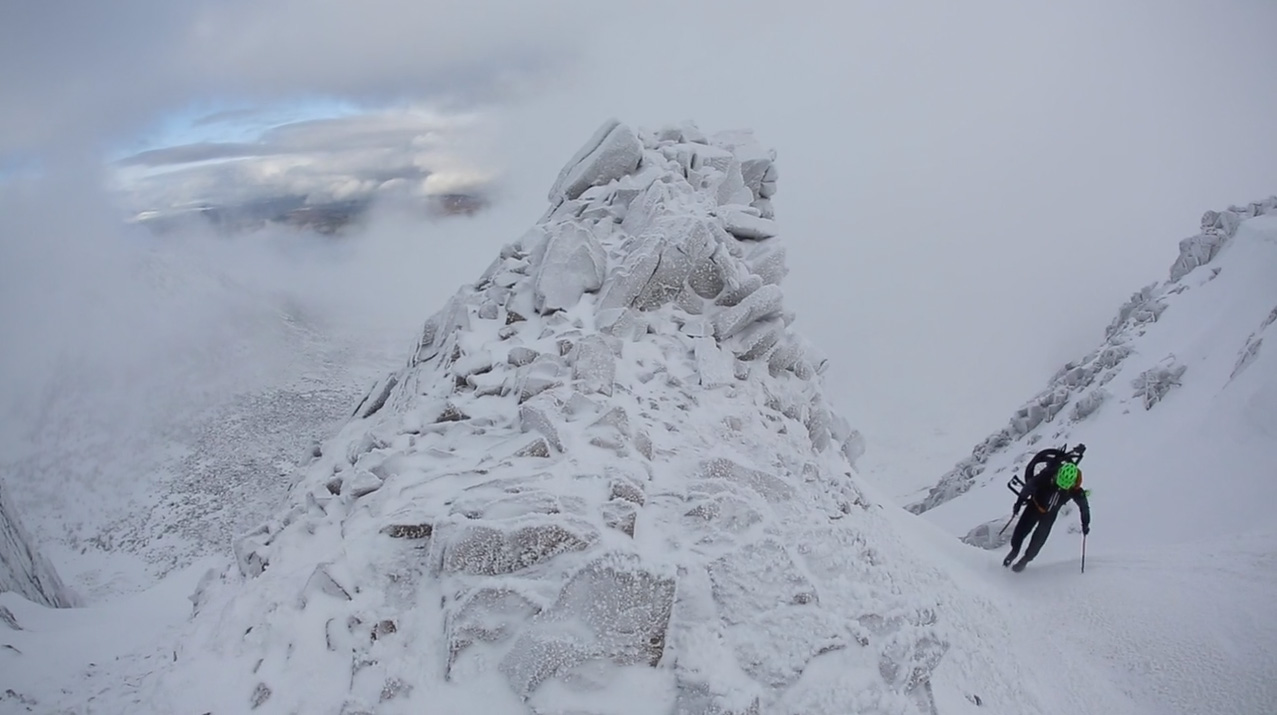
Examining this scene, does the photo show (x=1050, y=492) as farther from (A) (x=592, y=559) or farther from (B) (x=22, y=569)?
(B) (x=22, y=569)

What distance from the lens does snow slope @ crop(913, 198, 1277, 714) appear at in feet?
26.5

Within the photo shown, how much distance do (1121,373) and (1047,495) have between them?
53.1 feet

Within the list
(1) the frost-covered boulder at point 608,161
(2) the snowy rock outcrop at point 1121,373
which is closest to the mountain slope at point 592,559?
(1) the frost-covered boulder at point 608,161

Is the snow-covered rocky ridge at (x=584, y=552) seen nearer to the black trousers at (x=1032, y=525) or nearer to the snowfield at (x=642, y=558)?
the snowfield at (x=642, y=558)

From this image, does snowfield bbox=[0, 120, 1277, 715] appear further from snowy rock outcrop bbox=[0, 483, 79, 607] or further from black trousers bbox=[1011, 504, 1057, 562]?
black trousers bbox=[1011, 504, 1057, 562]

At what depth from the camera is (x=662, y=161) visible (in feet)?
47.6

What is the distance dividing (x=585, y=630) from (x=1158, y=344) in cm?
2518

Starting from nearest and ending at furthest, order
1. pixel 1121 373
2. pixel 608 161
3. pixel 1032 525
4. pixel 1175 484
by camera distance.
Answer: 1. pixel 1032 525
2. pixel 608 161
3. pixel 1175 484
4. pixel 1121 373

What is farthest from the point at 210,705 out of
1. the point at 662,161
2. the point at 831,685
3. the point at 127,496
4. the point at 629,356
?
the point at 127,496

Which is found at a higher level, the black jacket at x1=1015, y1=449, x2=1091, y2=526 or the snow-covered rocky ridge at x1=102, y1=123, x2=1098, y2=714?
the snow-covered rocky ridge at x1=102, y1=123, x2=1098, y2=714

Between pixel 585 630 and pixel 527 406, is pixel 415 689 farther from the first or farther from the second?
pixel 527 406

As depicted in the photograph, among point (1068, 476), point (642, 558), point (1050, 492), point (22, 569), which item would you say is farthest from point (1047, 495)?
point (22, 569)

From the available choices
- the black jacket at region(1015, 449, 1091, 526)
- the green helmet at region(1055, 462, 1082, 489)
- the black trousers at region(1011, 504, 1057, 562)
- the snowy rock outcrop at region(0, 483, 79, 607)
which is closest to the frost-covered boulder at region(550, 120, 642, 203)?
the black jacket at region(1015, 449, 1091, 526)

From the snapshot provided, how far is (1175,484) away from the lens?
15164mm
